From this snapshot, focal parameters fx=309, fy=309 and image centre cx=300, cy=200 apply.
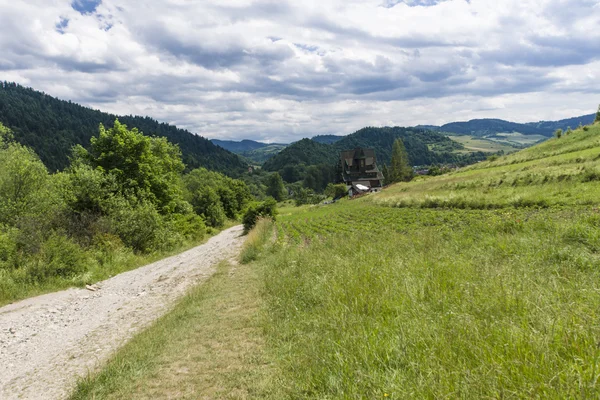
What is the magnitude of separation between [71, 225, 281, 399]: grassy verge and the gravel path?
1147mm

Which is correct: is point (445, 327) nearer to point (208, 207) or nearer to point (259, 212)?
point (259, 212)

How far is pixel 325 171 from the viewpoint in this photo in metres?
159

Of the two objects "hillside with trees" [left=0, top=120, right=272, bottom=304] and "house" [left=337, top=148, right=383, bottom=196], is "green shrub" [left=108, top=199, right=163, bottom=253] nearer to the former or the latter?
"hillside with trees" [left=0, top=120, right=272, bottom=304]

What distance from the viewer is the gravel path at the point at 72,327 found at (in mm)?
6793

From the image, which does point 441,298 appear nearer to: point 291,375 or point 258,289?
point 291,375

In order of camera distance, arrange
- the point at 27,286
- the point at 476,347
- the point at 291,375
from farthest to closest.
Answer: the point at 27,286 < the point at 291,375 < the point at 476,347

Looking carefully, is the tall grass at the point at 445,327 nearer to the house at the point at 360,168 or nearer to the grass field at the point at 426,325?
the grass field at the point at 426,325

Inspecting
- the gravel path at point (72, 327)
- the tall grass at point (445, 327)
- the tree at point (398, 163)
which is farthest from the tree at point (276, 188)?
the tall grass at point (445, 327)

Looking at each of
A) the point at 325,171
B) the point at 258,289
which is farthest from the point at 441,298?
the point at 325,171

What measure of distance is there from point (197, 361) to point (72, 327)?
7471 millimetres

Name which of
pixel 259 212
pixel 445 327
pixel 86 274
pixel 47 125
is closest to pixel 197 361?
pixel 445 327

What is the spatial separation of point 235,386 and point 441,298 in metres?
3.35

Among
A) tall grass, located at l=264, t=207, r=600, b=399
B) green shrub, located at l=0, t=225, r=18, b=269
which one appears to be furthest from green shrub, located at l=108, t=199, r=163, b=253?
tall grass, located at l=264, t=207, r=600, b=399

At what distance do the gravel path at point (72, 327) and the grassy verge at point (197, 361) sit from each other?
1147 millimetres
